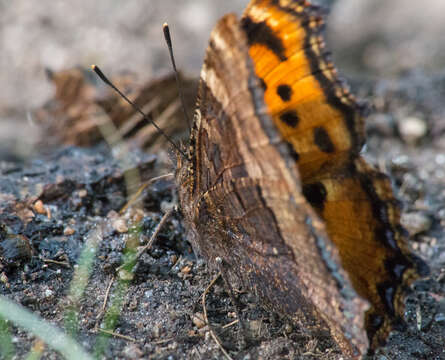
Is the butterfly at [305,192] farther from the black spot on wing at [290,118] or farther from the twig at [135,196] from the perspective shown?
the twig at [135,196]

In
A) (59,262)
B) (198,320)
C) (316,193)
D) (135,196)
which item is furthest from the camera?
(135,196)

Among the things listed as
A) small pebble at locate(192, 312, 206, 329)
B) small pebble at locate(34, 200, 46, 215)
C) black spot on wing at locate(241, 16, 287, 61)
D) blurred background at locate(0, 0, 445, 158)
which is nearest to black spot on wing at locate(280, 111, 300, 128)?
black spot on wing at locate(241, 16, 287, 61)

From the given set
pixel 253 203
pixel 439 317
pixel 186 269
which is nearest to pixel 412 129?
pixel 439 317

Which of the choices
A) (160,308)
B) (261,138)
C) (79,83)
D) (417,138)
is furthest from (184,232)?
(417,138)

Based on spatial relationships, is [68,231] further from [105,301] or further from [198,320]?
[198,320]

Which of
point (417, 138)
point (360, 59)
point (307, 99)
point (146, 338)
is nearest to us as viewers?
point (307, 99)

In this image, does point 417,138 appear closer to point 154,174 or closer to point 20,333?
point 154,174

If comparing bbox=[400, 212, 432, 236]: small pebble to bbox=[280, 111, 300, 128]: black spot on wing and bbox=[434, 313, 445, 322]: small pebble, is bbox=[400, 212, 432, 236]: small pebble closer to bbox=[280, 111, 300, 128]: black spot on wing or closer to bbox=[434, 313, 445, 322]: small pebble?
bbox=[434, 313, 445, 322]: small pebble
